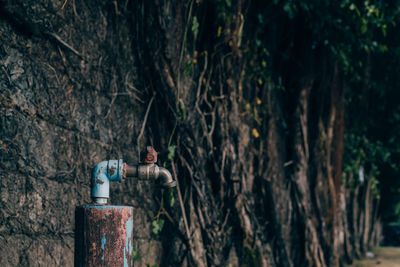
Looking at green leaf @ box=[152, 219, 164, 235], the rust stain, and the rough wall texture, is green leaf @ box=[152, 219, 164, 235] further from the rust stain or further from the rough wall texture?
the rust stain

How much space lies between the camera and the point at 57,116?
2.03m

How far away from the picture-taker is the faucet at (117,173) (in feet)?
5.91

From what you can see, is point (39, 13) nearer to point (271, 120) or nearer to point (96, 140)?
point (96, 140)

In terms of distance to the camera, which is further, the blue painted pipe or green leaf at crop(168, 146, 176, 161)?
green leaf at crop(168, 146, 176, 161)

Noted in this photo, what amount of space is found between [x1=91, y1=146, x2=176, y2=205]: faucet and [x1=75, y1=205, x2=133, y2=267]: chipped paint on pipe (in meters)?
0.11

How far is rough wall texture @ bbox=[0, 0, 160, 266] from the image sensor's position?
1.71 m

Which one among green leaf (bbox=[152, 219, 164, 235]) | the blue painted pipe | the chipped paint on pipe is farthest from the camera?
green leaf (bbox=[152, 219, 164, 235])

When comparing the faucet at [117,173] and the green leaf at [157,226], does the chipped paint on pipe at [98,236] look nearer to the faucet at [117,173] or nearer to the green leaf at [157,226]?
the faucet at [117,173]

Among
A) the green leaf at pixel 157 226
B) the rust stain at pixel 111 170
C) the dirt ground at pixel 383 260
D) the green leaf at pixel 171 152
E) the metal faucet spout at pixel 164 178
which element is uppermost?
the green leaf at pixel 171 152

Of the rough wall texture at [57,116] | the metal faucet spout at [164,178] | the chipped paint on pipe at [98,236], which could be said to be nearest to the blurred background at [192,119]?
the rough wall texture at [57,116]

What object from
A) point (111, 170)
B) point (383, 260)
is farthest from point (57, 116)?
point (383, 260)

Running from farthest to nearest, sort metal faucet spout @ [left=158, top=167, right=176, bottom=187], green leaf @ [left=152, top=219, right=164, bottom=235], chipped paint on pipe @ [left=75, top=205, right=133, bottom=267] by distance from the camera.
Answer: green leaf @ [left=152, top=219, right=164, bottom=235], metal faucet spout @ [left=158, top=167, right=176, bottom=187], chipped paint on pipe @ [left=75, top=205, right=133, bottom=267]

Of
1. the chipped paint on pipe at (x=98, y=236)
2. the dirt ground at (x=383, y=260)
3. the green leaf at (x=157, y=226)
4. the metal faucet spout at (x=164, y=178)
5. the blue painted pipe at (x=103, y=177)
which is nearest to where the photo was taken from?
the chipped paint on pipe at (x=98, y=236)

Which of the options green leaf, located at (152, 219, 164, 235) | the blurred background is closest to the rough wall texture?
the blurred background
